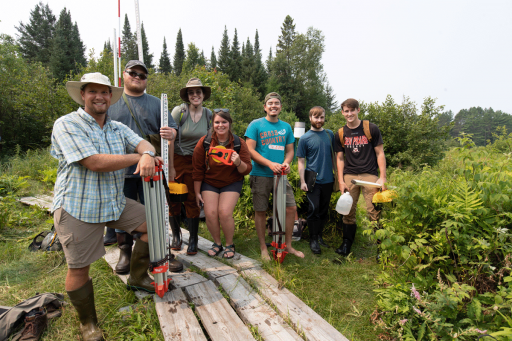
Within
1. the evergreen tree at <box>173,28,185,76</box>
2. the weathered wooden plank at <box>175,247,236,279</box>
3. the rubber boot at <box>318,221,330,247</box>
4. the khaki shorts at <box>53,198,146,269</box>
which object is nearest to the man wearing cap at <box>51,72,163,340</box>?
the khaki shorts at <box>53,198,146,269</box>

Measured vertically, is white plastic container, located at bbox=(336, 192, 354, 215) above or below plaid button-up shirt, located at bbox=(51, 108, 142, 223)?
below

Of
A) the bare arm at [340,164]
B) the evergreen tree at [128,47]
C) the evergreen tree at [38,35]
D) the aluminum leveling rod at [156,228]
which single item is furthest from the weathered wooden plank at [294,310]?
the evergreen tree at [128,47]

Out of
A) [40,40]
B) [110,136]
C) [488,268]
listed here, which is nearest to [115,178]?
[110,136]

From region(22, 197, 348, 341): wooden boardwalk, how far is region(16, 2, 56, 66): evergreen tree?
62.9m

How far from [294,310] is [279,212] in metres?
1.27

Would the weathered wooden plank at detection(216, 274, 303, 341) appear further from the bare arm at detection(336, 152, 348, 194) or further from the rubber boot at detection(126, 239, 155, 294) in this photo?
the bare arm at detection(336, 152, 348, 194)

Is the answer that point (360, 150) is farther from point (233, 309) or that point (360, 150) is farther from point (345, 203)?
point (233, 309)

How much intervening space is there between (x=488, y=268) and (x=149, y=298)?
9.80 feet

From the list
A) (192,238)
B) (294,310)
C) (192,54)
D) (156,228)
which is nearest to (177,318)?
(156,228)

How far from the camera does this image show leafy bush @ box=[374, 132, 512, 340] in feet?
6.49

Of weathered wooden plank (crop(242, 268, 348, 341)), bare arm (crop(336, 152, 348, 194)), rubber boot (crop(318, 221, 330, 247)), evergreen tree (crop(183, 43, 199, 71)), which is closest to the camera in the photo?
weathered wooden plank (crop(242, 268, 348, 341))

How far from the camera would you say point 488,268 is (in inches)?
81.1

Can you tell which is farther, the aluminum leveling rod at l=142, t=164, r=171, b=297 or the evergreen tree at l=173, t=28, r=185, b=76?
the evergreen tree at l=173, t=28, r=185, b=76

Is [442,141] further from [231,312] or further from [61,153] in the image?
[61,153]
